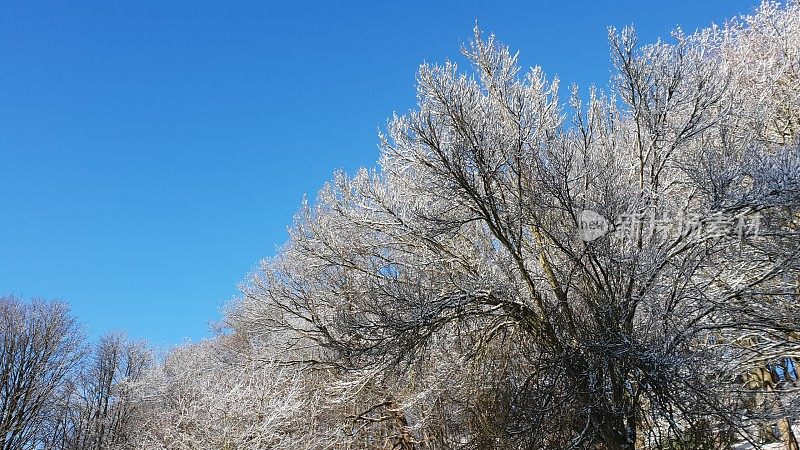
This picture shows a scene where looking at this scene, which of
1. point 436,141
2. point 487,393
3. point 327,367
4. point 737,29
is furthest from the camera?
point 737,29

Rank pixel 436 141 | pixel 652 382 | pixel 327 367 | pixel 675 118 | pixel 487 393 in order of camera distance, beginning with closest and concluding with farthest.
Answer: pixel 652 382, pixel 436 141, pixel 675 118, pixel 487 393, pixel 327 367

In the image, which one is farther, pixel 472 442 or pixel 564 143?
pixel 472 442

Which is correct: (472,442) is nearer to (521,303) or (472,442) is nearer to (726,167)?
(521,303)

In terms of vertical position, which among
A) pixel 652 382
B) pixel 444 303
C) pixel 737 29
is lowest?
pixel 652 382

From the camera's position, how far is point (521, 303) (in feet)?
25.2

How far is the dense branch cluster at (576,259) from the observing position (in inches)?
263

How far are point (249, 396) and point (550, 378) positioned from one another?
651 cm

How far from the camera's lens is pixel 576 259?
742cm

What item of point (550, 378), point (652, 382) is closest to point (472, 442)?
point (550, 378)

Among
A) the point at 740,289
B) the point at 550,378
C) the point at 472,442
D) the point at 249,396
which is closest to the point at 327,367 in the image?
the point at 249,396

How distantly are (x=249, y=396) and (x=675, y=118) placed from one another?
9135mm

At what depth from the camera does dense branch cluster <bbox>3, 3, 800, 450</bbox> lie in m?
6.68

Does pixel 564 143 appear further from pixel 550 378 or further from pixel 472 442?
pixel 472 442

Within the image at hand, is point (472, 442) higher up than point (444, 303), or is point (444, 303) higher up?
point (444, 303)
